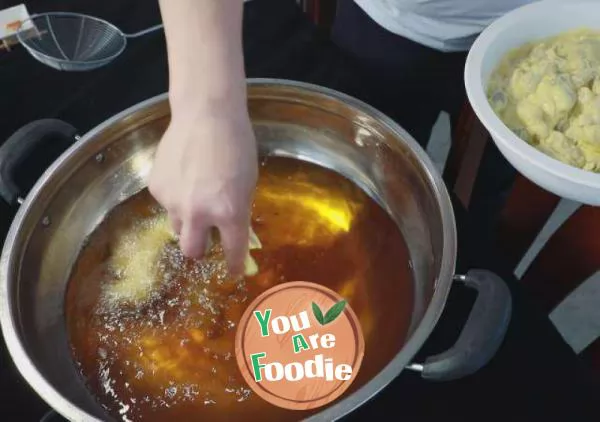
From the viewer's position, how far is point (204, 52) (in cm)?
36

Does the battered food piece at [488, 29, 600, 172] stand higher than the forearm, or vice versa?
the forearm

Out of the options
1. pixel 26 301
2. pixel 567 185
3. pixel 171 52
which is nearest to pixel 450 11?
pixel 567 185

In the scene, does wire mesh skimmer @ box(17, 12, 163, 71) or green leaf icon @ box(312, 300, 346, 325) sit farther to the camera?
wire mesh skimmer @ box(17, 12, 163, 71)

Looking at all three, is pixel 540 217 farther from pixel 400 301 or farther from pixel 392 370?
pixel 392 370

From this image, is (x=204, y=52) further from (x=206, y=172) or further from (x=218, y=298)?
(x=218, y=298)

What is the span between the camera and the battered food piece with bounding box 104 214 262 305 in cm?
52

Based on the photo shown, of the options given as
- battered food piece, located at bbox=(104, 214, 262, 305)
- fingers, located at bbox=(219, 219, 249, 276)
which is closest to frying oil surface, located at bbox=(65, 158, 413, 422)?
battered food piece, located at bbox=(104, 214, 262, 305)

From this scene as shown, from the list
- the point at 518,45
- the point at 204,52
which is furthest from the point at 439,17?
the point at 204,52

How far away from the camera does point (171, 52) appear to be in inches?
14.8

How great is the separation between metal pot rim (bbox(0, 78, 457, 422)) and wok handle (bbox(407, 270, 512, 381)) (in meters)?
0.02

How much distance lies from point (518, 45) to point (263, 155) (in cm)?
26

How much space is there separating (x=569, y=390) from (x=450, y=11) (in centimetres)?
36

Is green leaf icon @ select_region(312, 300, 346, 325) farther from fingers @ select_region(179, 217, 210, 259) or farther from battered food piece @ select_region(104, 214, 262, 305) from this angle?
fingers @ select_region(179, 217, 210, 259)

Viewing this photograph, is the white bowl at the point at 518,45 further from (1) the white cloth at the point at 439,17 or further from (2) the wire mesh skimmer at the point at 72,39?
(2) the wire mesh skimmer at the point at 72,39
